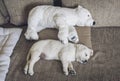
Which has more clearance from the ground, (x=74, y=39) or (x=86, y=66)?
(x=74, y=39)

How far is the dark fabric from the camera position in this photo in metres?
1.24

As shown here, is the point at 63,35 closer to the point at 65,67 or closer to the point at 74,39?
the point at 74,39

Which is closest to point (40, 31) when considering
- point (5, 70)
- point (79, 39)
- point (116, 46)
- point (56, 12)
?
point (56, 12)

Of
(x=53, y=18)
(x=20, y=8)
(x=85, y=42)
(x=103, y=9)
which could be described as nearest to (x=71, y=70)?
(x=85, y=42)

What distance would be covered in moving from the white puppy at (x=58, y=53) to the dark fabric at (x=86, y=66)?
0.03m

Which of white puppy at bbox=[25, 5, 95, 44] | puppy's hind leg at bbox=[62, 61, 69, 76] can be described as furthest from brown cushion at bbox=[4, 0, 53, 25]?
puppy's hind leg at bbox=[62, 61, 69, 76]

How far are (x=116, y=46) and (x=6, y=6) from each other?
91 cm

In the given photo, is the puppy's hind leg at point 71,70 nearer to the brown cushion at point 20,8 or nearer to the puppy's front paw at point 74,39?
the puppy's front paw at point 74,39

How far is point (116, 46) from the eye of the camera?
146 centimetres

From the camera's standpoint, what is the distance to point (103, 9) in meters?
1.60

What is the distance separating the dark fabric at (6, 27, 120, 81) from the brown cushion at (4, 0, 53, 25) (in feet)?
0.95

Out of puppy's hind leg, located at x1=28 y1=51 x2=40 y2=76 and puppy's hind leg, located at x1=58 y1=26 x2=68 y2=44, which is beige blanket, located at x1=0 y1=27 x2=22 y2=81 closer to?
puppy's hind leg, located at x1=28 y1=51 x2=40 y2=76

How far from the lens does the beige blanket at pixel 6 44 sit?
4.33 feet

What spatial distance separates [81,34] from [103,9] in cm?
28
